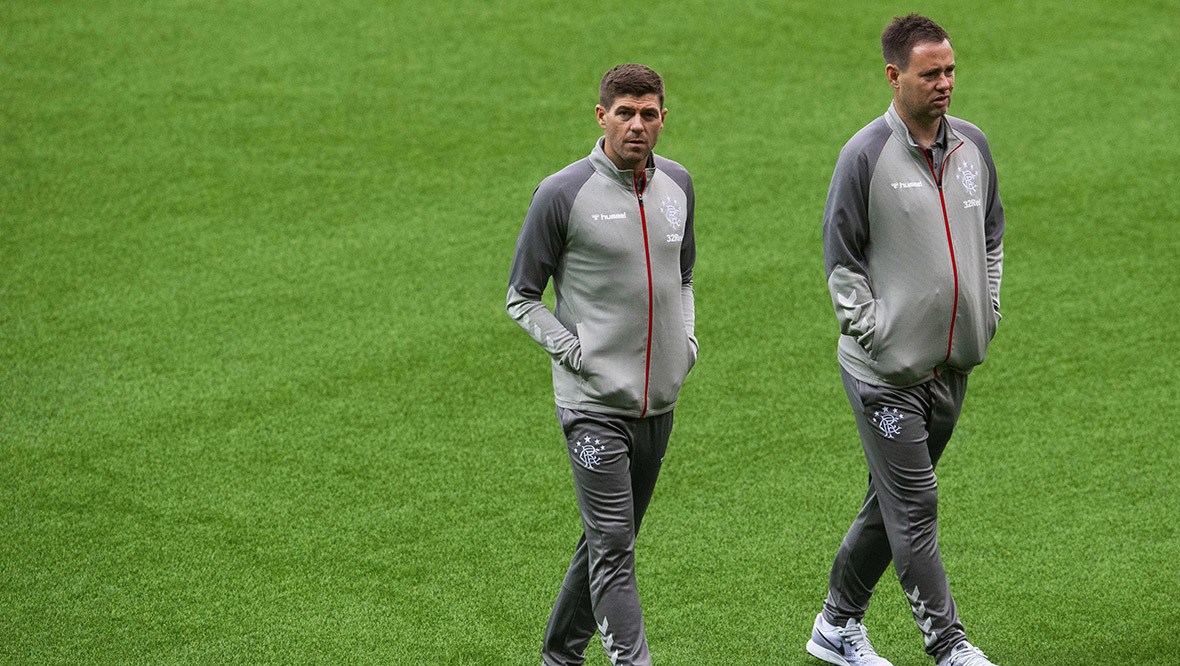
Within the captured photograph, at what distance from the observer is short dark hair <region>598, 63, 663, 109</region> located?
342 centimetres

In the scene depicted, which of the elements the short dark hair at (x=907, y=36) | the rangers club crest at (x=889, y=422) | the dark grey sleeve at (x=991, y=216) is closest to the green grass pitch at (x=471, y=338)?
the rangers club crest at (x=889, y=422)

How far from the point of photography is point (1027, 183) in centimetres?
809

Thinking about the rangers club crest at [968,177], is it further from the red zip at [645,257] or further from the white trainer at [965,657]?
the white trainer at [965,657]

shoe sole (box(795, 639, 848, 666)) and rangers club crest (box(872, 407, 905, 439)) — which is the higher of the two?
rangers club crest (box(872, 407, 905, 439))

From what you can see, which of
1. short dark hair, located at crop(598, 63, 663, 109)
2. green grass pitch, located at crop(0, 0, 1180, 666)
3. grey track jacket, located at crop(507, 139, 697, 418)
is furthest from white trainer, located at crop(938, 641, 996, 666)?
short dark hair, located at crop(598, 63, 663, 109)

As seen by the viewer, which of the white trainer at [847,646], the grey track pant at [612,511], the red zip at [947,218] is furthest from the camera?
the white trainer at [847,646]

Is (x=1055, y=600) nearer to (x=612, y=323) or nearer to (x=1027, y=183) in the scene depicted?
(x=612, y=323)

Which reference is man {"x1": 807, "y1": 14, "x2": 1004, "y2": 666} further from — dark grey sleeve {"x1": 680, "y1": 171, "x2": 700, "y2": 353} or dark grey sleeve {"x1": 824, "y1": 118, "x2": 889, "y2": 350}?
dark grey sleeve {"x1": 680, "y1": 171, "x2": 700, "y2": 353}

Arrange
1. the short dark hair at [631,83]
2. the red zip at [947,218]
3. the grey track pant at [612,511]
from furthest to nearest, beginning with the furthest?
1. the red zip at [947,218]
2. the grey track pant at [612,511]
3. the short dark hair at [631,83]

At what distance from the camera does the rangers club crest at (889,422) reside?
145 inches

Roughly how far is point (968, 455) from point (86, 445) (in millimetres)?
3706

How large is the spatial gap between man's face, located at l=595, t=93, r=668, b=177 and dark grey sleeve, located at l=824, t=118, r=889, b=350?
537 millimetres

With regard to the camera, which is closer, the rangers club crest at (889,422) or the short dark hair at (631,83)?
the short dark hair at (631,83)

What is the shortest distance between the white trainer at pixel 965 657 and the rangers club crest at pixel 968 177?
1.27 metres
